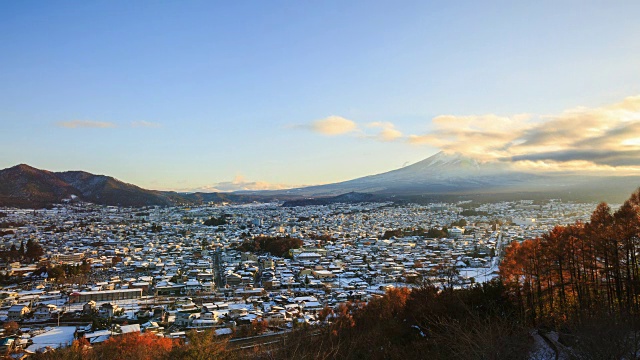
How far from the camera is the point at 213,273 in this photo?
20.6m

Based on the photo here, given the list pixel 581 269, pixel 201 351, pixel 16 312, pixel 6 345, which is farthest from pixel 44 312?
pixel 581 269

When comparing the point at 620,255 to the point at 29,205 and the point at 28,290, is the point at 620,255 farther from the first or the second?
the point at 29,205

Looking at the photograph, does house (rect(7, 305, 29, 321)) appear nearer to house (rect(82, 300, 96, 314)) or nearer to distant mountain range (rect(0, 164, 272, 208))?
house (rect(82, 300, 96, 314))

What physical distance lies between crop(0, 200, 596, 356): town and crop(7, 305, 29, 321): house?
34 mm

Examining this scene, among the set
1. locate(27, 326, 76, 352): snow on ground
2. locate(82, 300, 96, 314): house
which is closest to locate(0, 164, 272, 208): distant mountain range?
locate(82, 300, 96, 314): house

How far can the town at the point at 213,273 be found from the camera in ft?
40.9

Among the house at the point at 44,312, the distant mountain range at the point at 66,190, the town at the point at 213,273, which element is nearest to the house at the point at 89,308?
the town at the point at 213,273

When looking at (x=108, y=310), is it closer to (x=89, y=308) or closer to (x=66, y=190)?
(x=89, y=308)

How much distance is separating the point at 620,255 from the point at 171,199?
8147cm

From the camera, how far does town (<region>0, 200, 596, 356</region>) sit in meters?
12.5

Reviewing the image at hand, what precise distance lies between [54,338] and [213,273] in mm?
9358

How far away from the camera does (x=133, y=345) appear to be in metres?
9.02

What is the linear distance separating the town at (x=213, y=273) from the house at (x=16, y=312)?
3 cm

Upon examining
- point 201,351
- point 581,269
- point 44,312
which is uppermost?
point 581,269
